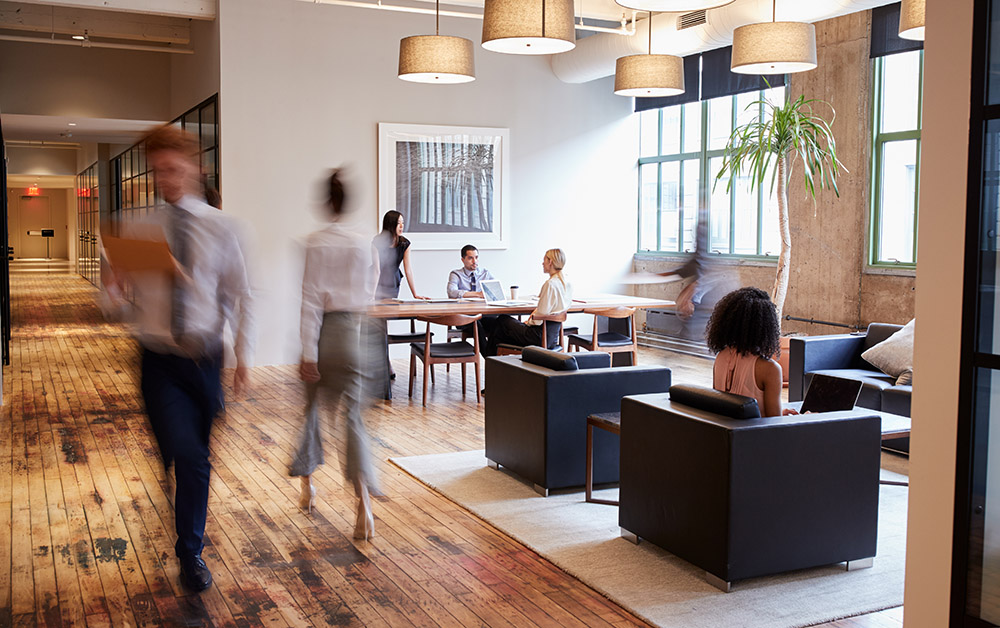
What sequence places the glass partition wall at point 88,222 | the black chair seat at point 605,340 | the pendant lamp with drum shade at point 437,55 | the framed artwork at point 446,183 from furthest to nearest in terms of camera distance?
the glass partition wall at point 88,222
the framed artwork at point 446,183
the black chair seat at point 605,340
the pendant lamp with drum shade at point 437,55

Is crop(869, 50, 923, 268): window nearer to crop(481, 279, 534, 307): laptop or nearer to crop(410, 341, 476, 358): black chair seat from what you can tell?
crop(481, 279, 534, 307): laptop

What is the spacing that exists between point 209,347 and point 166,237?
44 cm

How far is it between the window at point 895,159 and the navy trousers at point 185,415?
660 centimetres

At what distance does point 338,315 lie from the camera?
4109 mm

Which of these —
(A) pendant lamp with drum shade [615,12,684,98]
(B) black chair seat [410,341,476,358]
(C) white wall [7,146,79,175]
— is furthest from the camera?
(C) white wall [7,146,79,175]

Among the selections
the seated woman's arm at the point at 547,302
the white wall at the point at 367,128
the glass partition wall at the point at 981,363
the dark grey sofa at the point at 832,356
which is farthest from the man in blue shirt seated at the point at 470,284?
the glass partition wall at the point at 981,363

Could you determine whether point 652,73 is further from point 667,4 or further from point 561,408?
point 561,408

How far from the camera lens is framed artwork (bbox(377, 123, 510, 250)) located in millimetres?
10211

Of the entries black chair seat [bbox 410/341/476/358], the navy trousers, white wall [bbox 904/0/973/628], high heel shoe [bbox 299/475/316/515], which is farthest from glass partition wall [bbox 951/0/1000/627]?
black chair seat [bbox 410/341/476/358]

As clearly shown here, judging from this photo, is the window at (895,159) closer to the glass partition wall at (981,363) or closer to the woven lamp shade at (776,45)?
the woven lamp shade at (776,45)

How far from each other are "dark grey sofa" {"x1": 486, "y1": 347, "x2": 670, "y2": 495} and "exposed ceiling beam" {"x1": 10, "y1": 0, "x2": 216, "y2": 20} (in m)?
6.28

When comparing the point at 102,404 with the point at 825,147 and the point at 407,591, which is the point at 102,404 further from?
the point at 825,147

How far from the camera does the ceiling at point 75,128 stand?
43.0ft

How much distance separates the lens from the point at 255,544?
4.20 metres
